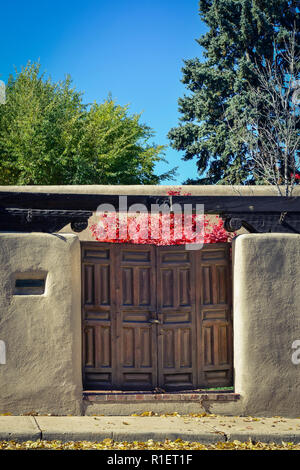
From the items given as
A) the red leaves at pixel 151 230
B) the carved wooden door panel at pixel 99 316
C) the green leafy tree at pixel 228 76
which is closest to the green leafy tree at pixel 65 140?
the green leafy tree at pixel 228 76

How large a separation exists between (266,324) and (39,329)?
262 cm

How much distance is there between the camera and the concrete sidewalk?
6.53m

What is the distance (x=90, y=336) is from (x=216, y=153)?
574 inches

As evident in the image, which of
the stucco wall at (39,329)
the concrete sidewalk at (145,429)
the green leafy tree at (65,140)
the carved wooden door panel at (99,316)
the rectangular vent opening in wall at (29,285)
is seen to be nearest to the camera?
the concrete sidewalk at (145,429)

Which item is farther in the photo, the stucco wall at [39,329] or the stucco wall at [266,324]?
the stucco wall at [266,324]

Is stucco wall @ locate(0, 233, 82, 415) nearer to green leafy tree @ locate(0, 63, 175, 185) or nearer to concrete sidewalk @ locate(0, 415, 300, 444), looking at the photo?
concrete sidewalk @ locate(0, 415, 300, 444)

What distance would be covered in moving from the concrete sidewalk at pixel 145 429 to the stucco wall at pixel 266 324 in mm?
359

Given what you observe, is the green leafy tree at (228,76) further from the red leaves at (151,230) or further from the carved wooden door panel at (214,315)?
the carved wooden door panel at (214,315)

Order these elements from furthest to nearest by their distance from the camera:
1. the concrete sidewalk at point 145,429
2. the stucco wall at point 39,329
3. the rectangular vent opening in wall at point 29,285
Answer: the rectangular vent opening in wall at point 29,285 < the stucco wall at point 39,329 < the concrete sidewalk at point 145,429

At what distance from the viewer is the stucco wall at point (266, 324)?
770 cm

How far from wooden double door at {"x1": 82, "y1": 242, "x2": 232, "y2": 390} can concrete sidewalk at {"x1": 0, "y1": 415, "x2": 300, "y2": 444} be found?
55cm

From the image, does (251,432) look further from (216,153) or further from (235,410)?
(216,153)

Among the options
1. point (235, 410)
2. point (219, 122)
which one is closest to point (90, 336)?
point (235, 410)

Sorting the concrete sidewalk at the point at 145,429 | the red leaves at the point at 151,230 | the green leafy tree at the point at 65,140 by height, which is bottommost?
the concrete sidewalk at the point at 145,429
